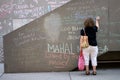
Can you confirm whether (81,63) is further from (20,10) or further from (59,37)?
(20,10)

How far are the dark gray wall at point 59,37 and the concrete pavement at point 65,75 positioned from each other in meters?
0.41

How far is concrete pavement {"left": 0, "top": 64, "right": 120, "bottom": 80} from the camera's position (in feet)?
35.5

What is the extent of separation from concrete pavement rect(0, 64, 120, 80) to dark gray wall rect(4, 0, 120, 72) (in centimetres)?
41

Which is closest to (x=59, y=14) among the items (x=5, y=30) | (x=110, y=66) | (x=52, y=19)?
(x=52, y=19)

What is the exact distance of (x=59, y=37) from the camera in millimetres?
12211

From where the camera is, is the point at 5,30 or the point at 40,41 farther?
the point at 5,30

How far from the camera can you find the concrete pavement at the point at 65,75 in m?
10.8

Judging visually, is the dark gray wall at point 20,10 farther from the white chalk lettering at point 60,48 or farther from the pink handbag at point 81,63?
the pink handbag at point 81,63

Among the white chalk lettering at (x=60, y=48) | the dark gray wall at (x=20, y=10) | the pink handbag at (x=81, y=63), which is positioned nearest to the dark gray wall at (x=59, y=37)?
the white chalk lettering at (x=60, y=48)

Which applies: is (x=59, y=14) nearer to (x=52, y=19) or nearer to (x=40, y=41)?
(x=52, y=19)

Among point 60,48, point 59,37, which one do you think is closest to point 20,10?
point 59,37

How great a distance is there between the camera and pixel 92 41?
11.1 meters

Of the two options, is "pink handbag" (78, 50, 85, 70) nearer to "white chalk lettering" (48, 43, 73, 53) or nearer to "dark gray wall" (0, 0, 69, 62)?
"white chalk lettering" (48, 43, 73, 53)

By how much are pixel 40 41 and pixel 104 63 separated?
9.24 feet
